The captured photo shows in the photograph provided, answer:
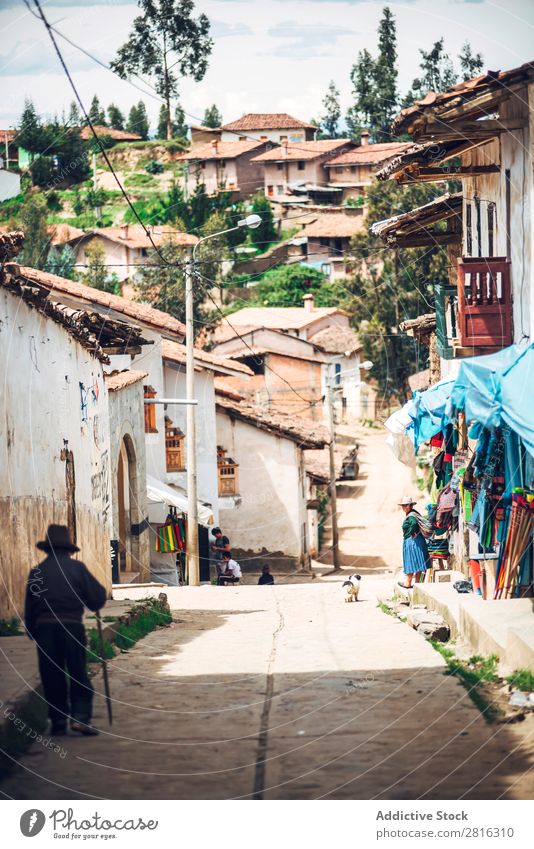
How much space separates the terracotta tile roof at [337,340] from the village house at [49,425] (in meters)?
32.2

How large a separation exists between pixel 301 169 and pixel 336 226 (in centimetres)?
786

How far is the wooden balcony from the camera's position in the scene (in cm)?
1315

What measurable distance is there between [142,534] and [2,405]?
13301 mm

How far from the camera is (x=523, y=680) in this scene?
8617 millimetres

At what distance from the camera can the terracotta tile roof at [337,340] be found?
52188mm

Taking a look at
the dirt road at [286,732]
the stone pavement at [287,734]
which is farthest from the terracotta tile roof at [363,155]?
the stone pavement at [287,734]

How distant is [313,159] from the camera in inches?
1949

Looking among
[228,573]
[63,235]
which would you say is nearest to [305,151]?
[63,235]

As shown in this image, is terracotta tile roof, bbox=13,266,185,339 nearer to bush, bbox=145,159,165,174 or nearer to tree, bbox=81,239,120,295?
bush, bbox=145,159,165,174

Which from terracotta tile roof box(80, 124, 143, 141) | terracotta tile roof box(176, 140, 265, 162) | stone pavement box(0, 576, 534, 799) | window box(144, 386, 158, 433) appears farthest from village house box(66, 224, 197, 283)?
stone pavement box(0, 576, 534, 799)

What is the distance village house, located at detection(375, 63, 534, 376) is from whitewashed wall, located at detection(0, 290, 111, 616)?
14.1 feet

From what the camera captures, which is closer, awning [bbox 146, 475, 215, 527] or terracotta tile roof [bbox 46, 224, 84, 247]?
awning [bbox 146, 475, 215, 527]

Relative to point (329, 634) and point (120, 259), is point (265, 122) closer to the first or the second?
point (120, 259)

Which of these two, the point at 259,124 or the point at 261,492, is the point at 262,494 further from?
the point at 259,124
